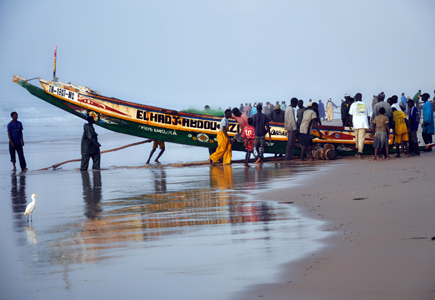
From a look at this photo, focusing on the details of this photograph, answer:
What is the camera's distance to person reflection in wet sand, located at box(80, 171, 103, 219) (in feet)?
26.3

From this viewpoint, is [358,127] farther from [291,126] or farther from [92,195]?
[92,195]

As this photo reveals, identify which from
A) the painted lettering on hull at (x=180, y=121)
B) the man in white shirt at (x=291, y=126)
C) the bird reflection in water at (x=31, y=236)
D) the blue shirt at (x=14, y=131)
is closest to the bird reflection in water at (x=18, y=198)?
the bird reflection in water at (x=31, y=236)

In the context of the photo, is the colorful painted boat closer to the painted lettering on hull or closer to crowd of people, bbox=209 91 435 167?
the painted lettering on hull

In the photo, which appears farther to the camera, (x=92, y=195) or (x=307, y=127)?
(x=307, y=127)

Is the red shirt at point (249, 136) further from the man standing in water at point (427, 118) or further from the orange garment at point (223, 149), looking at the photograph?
the man standing in water at point (427, 118)

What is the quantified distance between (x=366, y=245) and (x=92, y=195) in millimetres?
5959

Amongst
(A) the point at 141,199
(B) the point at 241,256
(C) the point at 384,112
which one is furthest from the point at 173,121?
(B) the point at 241,256

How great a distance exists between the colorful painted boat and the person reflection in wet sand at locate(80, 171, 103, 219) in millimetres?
3456

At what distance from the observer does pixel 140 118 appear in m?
17.1

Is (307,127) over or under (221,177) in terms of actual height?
over

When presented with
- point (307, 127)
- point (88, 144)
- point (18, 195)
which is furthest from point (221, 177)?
point (88, 144)

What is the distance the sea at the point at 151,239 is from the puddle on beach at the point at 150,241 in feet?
0.04

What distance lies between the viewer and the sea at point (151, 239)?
4447 millimetres

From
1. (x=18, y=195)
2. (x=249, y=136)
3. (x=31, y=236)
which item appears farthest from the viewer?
(x=249, y=136)
